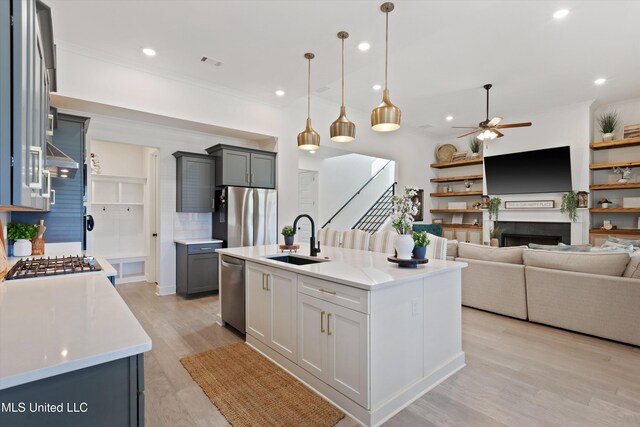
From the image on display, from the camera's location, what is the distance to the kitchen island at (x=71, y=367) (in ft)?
2.83

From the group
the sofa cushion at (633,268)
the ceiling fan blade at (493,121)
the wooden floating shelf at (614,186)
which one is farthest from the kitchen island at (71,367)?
the wooden floating shelf at (614,186)

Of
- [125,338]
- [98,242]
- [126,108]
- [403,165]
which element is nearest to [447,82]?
[403,165]

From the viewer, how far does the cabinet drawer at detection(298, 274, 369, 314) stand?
6.38 ft

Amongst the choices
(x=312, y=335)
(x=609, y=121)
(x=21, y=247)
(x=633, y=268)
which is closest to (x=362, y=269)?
(x=312, y=335)

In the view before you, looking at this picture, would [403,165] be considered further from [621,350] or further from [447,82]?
[621,350]

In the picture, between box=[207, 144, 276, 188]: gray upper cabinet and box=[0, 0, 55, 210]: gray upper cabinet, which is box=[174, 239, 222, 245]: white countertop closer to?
box=[207, 144, 276, 188]: gray upper cabinet

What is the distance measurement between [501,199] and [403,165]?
2.39m

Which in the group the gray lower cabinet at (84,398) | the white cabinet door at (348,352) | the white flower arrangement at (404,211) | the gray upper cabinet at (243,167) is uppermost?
the gray upper cabinet at (243,167)

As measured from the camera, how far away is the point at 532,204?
22.9 feet

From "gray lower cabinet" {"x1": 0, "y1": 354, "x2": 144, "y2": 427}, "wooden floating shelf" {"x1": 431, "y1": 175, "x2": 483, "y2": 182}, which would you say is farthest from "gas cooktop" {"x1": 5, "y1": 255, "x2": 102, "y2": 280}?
"wooden floating shelf" {"x1": 431, "y1": 175, "x2": 483, "y2": 182}

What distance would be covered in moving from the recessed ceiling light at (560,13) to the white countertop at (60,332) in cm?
457

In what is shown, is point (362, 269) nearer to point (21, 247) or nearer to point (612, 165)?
point (21, 247)

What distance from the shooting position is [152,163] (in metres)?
5.64

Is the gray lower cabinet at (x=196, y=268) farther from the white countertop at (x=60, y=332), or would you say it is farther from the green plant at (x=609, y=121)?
the green plant at (x=609, y=121)
